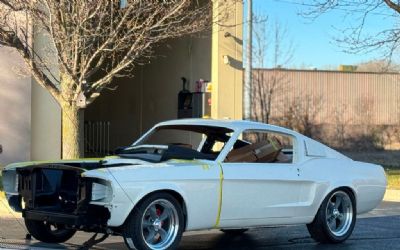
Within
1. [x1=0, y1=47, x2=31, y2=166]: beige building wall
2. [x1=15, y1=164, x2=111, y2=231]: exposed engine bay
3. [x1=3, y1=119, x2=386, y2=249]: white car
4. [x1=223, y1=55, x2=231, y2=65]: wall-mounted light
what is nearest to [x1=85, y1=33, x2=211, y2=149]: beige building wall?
[x1=223, y1=55, x2=231, y2=65]: wall-mounted light

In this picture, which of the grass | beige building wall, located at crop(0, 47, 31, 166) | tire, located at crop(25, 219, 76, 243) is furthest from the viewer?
beige building wall, located at crop(0, 47, 31, 166)

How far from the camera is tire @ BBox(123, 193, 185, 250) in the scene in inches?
257

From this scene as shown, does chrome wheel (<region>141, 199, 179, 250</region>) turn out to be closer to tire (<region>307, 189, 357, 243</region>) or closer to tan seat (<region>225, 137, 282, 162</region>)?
tan seat (<region>225, 137, 282, 162</region>)

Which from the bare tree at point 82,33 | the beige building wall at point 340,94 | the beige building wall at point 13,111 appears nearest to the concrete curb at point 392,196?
the bare tree at point 82,33

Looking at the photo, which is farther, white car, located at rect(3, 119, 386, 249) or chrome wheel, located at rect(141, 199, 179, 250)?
chrome wheel, located at rect(141, 199, 179, 250)

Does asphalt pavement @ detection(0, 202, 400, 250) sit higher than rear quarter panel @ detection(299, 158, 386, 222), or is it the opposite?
rear quarter panel @ detection(299, 158, 386, 222)

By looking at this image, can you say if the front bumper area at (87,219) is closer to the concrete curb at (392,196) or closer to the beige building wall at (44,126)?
the concrete curb at (392,196)

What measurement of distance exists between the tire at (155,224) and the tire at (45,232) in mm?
1413

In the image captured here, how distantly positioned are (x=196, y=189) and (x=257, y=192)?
0.93 m

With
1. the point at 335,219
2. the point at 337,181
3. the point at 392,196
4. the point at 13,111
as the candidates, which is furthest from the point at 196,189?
Result: the point at 13,111

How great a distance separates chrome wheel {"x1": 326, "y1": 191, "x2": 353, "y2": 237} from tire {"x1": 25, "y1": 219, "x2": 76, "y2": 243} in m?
3.48

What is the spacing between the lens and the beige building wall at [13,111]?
16719 mm

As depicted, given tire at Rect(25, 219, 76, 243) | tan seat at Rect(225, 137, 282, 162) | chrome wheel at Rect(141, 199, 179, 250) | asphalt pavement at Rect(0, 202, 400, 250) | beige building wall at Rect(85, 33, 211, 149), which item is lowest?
asphalt pavement at Rect(0, 202, 400, 250)

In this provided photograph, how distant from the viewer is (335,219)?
8.55 m
